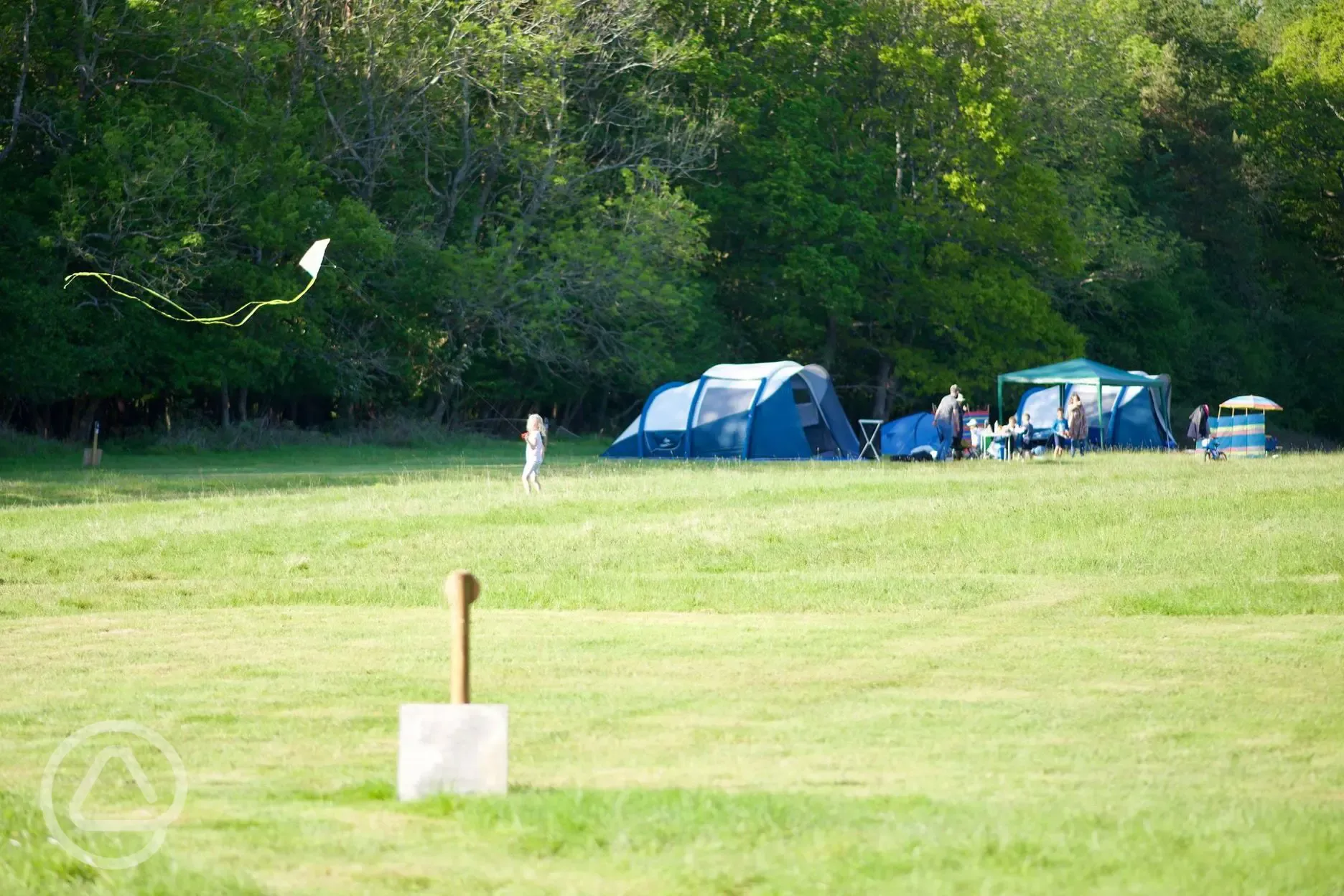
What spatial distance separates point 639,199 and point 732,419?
27.6 ft

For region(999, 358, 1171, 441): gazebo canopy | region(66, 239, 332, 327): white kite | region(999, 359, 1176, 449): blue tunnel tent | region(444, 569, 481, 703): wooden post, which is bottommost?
region(444, 569, 481, 703): wooden post

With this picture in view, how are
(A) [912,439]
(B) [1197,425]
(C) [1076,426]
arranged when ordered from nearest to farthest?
(A) [912,439] < (C) [1076,426] < (B) [1197,425]

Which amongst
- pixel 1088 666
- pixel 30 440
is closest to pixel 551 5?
pixel 30 440

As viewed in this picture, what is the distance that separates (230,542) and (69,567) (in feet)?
6.28

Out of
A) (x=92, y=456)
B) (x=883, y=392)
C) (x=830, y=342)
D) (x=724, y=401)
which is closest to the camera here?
(x=92, y=456)

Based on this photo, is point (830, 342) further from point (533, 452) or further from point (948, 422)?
point (533, 452)

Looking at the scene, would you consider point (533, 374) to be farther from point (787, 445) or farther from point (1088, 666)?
point (1088, 666)

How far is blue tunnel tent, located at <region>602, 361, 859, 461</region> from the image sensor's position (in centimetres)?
3581

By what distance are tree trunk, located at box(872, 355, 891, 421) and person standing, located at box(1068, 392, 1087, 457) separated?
14.7 meters

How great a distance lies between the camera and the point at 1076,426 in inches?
1468

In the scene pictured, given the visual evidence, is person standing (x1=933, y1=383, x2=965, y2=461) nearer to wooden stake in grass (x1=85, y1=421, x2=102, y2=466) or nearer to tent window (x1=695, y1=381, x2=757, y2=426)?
tent window (x1=695, y1=381, x2=757, y2=426)

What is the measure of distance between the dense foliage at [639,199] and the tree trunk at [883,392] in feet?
0.45

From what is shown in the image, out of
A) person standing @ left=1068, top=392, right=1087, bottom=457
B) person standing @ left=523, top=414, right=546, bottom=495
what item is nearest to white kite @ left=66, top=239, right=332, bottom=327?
person standing @ left=523, top=414, right=546, bottom=495

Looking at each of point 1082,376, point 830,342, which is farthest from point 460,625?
point 830,342
